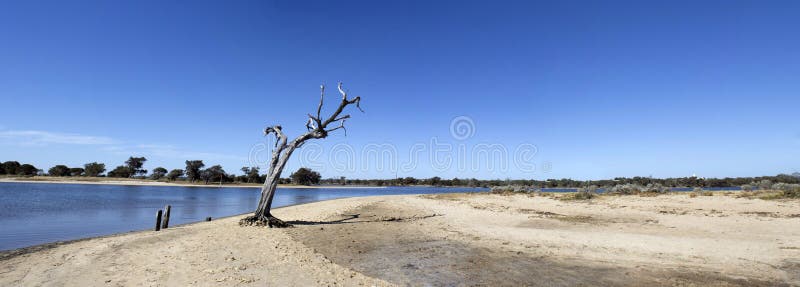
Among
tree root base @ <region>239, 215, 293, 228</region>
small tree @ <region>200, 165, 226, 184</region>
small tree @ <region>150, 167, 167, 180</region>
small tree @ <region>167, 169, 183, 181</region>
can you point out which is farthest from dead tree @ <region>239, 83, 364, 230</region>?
small tree @ <region>150, 167, 167, 180</region>

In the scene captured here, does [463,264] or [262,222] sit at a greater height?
[262,222]

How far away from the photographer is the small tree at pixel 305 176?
532ft

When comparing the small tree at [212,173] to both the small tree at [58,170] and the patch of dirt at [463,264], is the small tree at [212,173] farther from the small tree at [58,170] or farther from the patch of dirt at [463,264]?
the patch of dirt at [463,264]

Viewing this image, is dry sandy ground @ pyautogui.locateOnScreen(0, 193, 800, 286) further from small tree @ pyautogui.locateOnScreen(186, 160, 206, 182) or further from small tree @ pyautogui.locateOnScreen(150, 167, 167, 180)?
small tree @ pyautogui.locateOnScreen(150, 167, 167, 180)

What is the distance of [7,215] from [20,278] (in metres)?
21.7

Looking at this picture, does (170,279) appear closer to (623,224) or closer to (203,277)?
(203,277)

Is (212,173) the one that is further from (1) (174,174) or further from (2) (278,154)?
(2) (278,154)

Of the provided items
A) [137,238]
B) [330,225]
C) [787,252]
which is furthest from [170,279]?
[787,252]

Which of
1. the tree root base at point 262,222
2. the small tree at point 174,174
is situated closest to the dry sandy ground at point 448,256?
the tree root base at point 262,222

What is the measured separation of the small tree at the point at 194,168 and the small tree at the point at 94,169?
129 feet

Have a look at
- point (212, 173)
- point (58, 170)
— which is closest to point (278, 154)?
point (212, 173)

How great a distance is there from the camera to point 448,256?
1048 centimetres

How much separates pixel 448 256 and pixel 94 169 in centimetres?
18390

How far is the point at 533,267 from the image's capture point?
29.5ft
